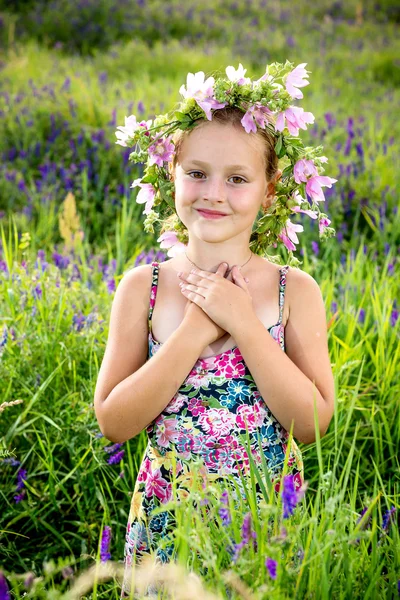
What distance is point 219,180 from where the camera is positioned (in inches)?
70.3

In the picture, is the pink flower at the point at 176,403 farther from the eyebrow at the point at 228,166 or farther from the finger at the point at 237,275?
the eyebrow at the point at 228,166

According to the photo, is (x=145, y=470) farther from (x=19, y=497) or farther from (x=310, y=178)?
(x=310, y=178)

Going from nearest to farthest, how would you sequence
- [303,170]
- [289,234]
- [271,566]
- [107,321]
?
[271,566]
[303,170]
[289,234]
[107,321]

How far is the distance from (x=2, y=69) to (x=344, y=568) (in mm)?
6837

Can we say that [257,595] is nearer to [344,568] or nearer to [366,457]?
[344,568]

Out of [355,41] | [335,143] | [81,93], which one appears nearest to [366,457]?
[335,143]

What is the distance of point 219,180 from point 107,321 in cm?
116

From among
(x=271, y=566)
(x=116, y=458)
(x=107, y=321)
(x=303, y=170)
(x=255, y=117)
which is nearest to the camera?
(x=271, y=566)

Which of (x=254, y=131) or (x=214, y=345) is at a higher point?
(x=254, y=131)

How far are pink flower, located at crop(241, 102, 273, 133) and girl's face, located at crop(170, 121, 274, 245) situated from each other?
0.03m

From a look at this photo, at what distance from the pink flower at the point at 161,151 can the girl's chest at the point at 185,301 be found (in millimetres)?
319

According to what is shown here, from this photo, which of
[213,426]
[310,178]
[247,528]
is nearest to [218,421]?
[213,426]

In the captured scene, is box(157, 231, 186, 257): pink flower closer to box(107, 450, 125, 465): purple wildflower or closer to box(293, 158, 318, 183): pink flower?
box(293, 158, 318, 183): pink flower

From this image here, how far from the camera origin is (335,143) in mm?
5488
